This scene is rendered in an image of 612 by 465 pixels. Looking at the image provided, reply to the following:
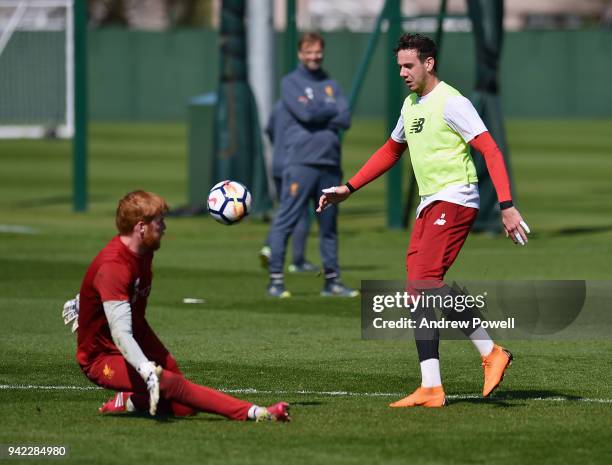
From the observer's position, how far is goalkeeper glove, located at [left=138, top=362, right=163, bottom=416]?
24.8 feet

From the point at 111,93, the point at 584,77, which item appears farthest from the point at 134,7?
the point at 584,77

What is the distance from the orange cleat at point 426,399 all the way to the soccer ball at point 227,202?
2.07 metres

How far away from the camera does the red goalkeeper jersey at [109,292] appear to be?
788 centimetres

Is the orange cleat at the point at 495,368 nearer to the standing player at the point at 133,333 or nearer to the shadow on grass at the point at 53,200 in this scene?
the standing player at the point at 133,333

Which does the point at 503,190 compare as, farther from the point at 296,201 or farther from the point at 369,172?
the point at 296,201

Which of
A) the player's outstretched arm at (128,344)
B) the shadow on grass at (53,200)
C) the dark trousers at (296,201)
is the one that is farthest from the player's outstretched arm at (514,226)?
the shadow on grass at (53,200)

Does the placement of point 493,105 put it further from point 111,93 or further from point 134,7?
point 134,7

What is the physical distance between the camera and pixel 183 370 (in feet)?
33.8

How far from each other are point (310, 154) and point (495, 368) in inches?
225

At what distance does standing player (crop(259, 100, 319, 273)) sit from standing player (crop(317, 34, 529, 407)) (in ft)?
18.4

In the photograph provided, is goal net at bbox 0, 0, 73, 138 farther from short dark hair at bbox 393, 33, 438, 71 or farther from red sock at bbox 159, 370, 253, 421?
red sock at bbox 159, 370, 253, 421

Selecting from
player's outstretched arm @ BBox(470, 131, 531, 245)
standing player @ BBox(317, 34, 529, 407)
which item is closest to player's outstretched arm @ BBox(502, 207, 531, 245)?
player's outstretched arm @ BBox(470, 131, 531, 245)

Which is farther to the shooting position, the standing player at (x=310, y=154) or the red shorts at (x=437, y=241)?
the standing player at (x=310, y=154)

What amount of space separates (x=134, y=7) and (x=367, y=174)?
62.1 m
